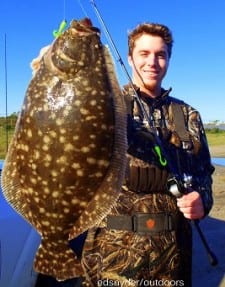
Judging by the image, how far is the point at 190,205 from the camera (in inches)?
134

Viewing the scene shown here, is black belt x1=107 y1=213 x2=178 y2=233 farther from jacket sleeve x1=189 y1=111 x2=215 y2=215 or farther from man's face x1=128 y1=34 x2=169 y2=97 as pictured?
man's face x1=128 y1=34 x2=169 y2=97

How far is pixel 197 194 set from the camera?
3494mm

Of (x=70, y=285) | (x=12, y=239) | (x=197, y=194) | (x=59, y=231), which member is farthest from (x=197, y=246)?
(x=59, y=231)

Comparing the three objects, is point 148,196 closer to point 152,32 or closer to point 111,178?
point 152,32

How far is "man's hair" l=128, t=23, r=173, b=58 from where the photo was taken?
3854 millimetres

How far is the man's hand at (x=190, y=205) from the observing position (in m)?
3.42

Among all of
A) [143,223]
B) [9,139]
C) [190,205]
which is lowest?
[143,223]

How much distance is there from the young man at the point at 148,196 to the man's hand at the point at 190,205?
245mm

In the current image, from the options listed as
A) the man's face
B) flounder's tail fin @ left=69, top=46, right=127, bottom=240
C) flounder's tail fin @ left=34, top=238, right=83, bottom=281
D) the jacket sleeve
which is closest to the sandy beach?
the jacket sleeve

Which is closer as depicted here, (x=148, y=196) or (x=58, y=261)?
(x=58, y=261)

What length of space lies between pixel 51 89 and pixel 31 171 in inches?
15.4

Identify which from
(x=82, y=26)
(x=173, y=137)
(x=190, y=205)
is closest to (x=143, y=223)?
(x=190, y=205)

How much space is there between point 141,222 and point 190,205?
533 millimetres

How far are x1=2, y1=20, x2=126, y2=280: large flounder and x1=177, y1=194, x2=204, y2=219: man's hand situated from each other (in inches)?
38.8
